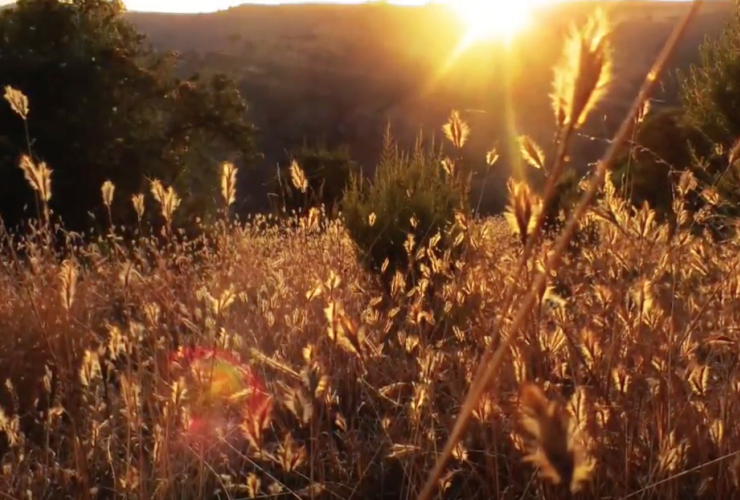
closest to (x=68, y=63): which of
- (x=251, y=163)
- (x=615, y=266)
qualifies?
(x=251, y=163)

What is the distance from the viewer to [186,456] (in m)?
1.92

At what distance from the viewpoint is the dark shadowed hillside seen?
108 feet

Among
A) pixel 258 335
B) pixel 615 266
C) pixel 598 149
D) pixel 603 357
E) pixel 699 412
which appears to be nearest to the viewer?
pixel 699 412

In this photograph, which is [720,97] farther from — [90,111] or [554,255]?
[554,255]

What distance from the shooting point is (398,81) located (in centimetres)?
3847

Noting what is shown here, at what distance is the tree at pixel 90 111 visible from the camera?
28.6 feet

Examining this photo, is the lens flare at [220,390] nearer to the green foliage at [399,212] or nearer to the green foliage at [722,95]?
the green foliage at [399,212]

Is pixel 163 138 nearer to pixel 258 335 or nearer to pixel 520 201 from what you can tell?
pixel 258 335

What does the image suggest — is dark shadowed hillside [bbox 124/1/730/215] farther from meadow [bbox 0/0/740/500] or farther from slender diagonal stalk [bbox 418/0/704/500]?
slender diagonal stalk [bbox 418/0/704/500]

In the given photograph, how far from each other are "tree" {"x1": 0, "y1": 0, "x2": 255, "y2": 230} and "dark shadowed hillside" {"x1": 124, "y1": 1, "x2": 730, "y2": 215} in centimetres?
1529

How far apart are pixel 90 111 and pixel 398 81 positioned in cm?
3057

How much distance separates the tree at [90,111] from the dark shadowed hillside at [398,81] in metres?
15.3

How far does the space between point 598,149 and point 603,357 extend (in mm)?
30386

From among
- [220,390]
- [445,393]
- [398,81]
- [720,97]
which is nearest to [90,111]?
[720,97]
